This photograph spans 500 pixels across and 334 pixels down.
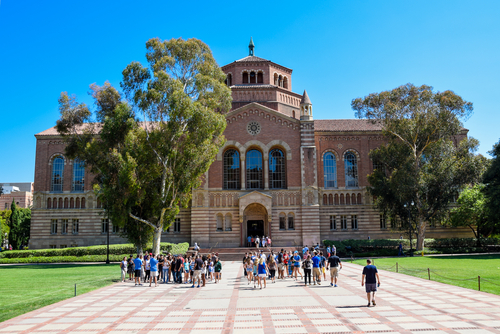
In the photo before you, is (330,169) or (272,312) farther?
(330,169)

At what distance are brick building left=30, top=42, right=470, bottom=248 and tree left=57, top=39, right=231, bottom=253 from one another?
1028 cm

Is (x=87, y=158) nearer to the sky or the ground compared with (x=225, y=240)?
nearer to the sky

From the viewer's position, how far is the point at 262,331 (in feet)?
36.9

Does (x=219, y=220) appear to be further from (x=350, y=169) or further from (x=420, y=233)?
(x=420, y=233)

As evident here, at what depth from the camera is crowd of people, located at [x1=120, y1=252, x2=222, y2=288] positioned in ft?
72.1

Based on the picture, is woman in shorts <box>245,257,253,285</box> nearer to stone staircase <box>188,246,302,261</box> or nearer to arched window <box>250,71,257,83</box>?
stone staircase <box>188,246,302,261</box>

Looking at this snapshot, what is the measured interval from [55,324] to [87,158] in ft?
81.8

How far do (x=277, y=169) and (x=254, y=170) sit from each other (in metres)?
2.74

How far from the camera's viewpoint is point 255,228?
46.3 metres

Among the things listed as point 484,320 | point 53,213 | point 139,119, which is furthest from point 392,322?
point 53,213

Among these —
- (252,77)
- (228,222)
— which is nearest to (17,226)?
(228,222)

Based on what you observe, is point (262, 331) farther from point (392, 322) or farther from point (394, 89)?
point (394, 89)

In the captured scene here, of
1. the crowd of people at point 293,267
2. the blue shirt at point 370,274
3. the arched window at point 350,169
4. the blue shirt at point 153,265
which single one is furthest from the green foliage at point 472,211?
the blue shirt at point 153,265

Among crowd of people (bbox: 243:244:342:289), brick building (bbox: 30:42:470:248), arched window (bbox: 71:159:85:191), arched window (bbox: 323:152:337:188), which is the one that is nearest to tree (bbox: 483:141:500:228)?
brick building (bbox: 30:42:470:248)
